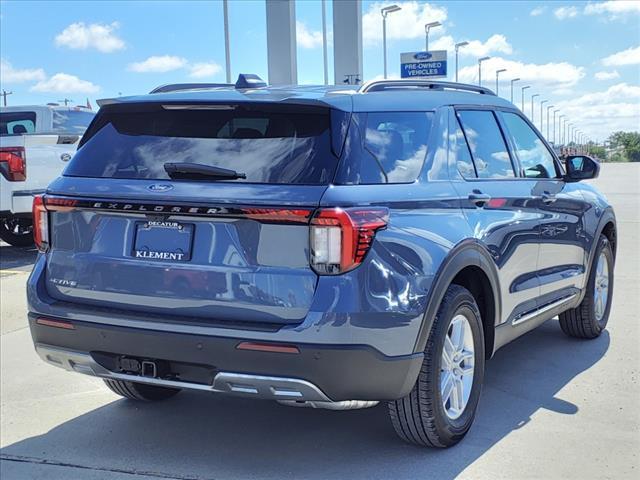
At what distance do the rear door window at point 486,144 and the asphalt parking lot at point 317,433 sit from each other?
136cm

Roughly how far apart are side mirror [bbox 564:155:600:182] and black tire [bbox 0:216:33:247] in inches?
336

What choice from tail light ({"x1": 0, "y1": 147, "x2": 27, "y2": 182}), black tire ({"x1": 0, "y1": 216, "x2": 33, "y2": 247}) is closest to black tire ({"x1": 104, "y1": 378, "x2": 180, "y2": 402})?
tail light ({"x1": 0, "y1": 147, "x2": 27, "y2": 182})

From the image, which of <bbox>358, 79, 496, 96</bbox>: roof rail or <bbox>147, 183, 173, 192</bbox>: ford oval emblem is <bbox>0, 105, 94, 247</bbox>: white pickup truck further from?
<bbox>147, 183, 173, 192</bbox>: ford oval emblem

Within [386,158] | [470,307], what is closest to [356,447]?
[470,307]

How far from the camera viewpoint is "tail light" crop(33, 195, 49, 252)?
3566 mm

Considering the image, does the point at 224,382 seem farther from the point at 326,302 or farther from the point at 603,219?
the point at 603,219

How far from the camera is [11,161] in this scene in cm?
982

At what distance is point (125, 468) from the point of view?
3.61 meters

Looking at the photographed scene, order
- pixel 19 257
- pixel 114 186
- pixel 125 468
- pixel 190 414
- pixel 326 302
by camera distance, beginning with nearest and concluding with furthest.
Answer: pixel 326 302 < pixel 114 186 < pixel 125 468 < pixel 190 414 < pixel 19 257

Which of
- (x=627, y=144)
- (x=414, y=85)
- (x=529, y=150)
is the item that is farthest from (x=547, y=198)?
(x=627, y=144)

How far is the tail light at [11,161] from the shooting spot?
9812mm

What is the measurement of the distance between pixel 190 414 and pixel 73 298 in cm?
119

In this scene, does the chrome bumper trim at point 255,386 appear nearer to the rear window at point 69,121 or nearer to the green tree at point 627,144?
the rear window at point 69,121

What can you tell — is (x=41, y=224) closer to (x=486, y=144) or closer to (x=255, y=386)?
(x=255, y=386)
